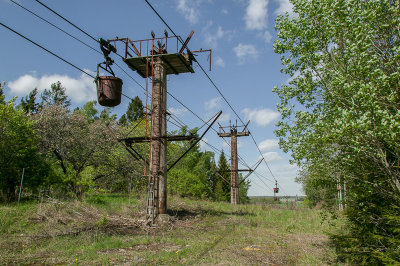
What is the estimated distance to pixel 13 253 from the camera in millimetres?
6441

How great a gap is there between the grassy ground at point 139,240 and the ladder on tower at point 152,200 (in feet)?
1.70

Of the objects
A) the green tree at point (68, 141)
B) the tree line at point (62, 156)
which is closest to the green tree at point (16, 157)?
the tree line at point (62, 156)

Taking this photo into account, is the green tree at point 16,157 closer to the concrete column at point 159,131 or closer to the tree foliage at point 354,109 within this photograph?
the concrete column at point 159,131

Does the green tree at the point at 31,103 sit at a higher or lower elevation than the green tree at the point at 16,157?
higher

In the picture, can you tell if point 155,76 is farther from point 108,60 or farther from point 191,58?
point 108,60

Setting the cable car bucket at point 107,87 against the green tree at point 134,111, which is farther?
the green tree at point 134,111

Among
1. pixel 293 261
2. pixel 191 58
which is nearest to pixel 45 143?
pixel 191 58

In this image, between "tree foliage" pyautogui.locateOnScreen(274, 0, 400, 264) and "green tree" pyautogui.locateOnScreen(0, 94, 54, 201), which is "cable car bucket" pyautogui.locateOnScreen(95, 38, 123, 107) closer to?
"tree foliage" pyautogui.locateOnScreen(274, 0, 400, 264)

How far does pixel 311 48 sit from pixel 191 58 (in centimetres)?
686

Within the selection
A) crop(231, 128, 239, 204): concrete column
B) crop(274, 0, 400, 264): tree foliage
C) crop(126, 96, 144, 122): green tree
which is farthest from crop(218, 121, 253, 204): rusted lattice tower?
crop(126, 96, 144, 122): green tree

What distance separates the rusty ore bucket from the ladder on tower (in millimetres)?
4362

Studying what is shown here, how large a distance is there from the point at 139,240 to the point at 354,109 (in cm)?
681

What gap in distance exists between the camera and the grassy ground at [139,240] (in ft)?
21.1

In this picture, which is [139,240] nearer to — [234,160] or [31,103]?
[234,160]
